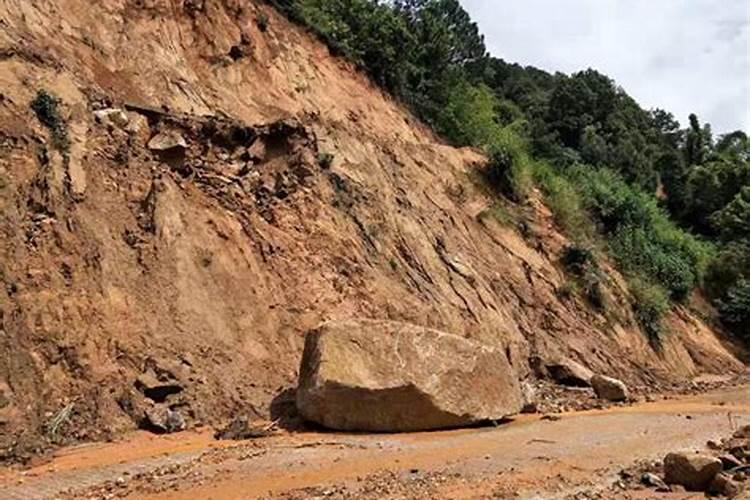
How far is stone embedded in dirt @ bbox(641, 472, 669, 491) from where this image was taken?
7.72 metres

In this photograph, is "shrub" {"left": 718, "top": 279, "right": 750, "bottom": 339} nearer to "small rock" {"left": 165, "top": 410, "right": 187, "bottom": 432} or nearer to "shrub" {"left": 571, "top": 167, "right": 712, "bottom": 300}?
"shrub" {"left": 571, "top": 167, "right": 712, "bottom": 300}

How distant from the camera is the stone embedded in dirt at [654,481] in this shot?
7.72 m

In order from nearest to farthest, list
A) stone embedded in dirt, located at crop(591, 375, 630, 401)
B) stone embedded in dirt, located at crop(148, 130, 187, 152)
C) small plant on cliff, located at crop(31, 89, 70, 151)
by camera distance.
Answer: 1. small plant on cliff, located at crop(31, 89, 70, 151)
2. stone embedded in dirt, located at crop(148, 130, 187, 152)
3. stone embedded in dirt, located at crop(591, 375, 630, 401)

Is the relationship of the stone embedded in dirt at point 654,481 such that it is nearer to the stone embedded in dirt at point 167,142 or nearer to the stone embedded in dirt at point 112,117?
the stone embedded in dirt at point 167,142

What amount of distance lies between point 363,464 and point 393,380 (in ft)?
7.44

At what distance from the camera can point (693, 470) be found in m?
7.66

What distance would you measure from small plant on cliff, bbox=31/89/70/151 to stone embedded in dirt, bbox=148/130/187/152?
67.7 inches

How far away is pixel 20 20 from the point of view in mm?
14062

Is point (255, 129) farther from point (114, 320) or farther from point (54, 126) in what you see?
point (114, 320)

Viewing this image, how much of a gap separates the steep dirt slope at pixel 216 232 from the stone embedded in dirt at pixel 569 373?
586mm

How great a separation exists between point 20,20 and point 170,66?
3208 millimetres

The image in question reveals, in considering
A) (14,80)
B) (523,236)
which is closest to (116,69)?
(14,80)

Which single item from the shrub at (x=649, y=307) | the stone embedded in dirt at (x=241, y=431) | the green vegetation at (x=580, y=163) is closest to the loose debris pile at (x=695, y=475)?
the stone embedded in dirt at (x=241, y=431)

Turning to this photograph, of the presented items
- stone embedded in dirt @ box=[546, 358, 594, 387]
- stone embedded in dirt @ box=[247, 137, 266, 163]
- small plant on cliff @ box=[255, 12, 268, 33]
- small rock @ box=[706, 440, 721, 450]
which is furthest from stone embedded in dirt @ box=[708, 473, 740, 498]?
small plant on cliff @ box=[255, 12, 268, 33]
